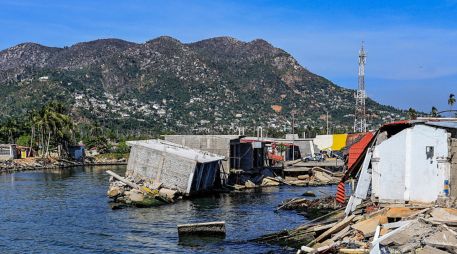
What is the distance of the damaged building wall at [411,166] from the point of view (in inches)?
1034

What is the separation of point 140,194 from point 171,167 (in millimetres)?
4693

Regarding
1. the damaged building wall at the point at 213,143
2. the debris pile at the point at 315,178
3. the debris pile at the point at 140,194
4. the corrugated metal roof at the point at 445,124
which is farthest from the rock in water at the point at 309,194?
the corrugated metal roof at the point at 445,124

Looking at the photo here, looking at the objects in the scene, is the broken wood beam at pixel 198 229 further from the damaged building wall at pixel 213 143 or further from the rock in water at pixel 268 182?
the rock in water at pixel 268 182

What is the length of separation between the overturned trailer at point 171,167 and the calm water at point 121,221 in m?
2.12

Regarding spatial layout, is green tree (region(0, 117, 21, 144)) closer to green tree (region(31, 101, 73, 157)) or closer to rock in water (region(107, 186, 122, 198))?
green tree (region(31, 101, 73, 157))

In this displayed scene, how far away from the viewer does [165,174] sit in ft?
166

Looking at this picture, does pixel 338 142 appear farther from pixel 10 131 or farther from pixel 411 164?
pixel 10 131

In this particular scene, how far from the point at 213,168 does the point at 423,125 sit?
33.0 m

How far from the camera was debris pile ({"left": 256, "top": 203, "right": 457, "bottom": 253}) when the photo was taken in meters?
19.8

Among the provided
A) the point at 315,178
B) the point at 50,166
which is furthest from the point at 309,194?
the point at 50,166

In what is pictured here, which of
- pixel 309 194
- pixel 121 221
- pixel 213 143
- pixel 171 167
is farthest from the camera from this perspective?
pixel 213 143

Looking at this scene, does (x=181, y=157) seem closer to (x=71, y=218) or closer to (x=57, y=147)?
(x=71, y=218)

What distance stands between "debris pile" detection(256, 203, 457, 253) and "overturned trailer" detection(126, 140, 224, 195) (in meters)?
21.9

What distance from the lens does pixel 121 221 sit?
3838 cm
